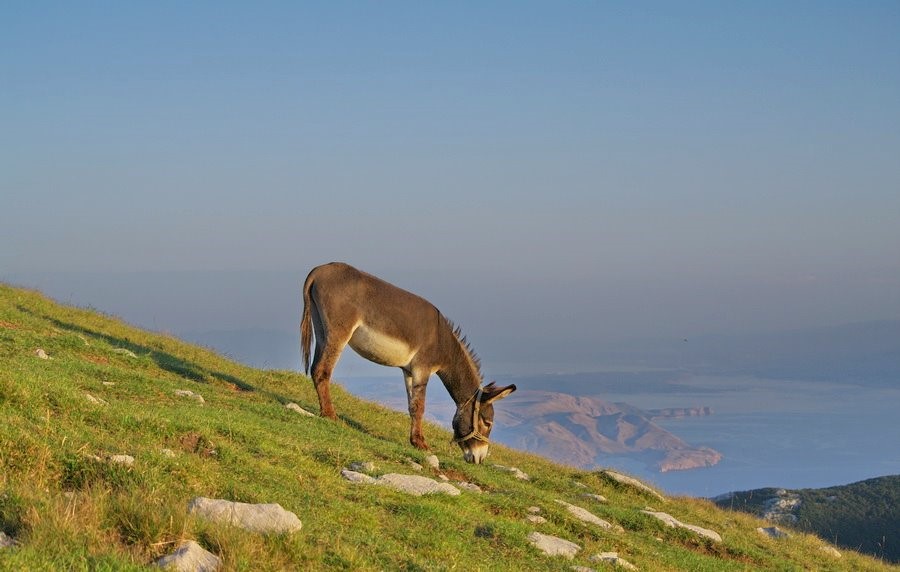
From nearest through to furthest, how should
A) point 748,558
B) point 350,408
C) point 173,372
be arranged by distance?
point 748,558 < point 173,372 < point 350,408

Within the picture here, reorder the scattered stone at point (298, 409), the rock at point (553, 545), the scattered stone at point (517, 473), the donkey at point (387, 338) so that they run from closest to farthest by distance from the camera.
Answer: the rock at point (553, 545) < the scattered stone at point (298, 409) < the scattered stone at point (517, 473) < the donkey at point (387, 338)

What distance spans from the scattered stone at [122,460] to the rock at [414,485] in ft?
10.8

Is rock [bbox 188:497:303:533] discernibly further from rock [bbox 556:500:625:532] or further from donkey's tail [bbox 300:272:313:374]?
donkey's tail [bbox 300:272:313:374]

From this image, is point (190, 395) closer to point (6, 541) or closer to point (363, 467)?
point (363, 467)

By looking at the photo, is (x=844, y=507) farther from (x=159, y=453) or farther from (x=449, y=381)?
(x=159, y=453)

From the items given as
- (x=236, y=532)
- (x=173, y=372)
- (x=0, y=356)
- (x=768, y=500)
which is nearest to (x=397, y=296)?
(x=173, y=372)

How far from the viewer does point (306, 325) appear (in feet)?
62.1

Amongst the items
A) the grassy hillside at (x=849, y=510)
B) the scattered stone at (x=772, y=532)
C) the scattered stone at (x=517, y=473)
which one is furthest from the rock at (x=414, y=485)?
the grassy hillside at (x=849, y=510)

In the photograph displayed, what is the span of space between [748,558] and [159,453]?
32.1 ft

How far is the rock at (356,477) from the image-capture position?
11482 mm

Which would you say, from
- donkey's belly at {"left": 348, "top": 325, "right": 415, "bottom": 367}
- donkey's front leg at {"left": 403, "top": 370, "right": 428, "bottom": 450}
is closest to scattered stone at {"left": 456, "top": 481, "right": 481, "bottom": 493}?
donkey's front leg at {"left": 403, "top": 370, "right": 428, "bottom": 450}

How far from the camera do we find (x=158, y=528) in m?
7.21

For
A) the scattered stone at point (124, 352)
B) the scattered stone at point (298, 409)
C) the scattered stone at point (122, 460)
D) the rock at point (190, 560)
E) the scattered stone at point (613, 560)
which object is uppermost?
the scattered stone at point (124, 352)

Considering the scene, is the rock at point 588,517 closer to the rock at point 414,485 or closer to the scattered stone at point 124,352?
the rock at point 414,485
